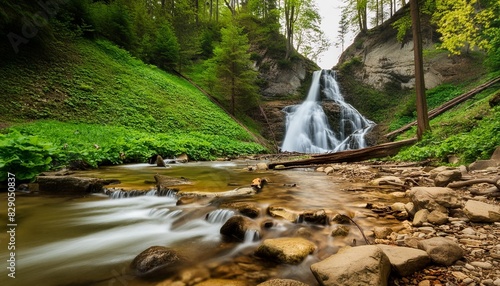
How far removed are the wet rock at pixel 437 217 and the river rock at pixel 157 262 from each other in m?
2.87

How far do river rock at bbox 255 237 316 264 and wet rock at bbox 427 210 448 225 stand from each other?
145cm

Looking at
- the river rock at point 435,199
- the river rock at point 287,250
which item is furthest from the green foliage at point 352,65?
the river rock at point 287,250

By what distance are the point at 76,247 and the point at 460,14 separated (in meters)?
12.9

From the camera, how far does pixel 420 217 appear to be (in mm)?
2932

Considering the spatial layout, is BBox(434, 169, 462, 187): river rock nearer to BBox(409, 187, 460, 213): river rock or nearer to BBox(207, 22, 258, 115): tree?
BBox(409, 187, 460, 213): river rock

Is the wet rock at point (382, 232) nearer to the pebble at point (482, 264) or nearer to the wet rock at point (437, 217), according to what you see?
the wet rock at point (437, 217)

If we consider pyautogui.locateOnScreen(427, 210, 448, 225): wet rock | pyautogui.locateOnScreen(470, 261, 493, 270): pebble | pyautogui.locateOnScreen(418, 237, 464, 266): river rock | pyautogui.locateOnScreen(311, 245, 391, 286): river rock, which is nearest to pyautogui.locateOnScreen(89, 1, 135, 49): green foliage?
pyautogui.locateOnScreen(311, 245, 391, 286): river rock

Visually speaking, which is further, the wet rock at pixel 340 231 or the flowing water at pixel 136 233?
the wet rock at pixel 340 231

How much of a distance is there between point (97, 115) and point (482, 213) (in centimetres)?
1497

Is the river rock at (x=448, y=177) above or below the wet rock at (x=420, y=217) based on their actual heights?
above

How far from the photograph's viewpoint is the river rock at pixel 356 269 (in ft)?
5.64

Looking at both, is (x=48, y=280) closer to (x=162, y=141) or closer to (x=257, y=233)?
(x=257, y=233)

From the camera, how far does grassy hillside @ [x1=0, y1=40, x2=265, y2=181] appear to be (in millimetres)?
8034

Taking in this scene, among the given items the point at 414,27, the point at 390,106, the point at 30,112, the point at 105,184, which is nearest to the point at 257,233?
the point at 105,184
